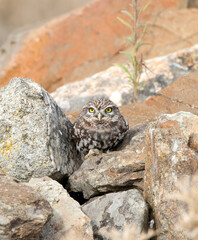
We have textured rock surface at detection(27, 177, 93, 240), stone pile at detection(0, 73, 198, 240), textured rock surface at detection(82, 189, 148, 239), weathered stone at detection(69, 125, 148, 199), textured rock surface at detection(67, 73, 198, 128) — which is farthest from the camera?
textured rock surface at detection(67, 73, 198, 128)

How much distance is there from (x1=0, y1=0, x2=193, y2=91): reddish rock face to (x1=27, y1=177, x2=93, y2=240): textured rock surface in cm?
644

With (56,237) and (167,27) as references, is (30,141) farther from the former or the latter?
(167,27)

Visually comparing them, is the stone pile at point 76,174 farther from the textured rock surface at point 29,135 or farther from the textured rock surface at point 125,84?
the textured rock surface at point 125,84

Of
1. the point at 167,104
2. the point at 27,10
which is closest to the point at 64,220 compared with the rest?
the point at 167,104

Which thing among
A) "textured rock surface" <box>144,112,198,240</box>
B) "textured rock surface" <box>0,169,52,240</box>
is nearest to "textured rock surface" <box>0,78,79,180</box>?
"textured rock surface" <box>0,169,52,240</box>

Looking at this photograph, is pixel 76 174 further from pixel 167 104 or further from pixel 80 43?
pixel 80 43

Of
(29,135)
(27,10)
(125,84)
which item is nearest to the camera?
(29,135)

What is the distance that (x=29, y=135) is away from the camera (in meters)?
4.30

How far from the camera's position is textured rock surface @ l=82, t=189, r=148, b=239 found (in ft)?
11.3

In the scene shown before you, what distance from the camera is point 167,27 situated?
10.7 metres

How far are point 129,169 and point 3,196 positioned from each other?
1528 millimetres

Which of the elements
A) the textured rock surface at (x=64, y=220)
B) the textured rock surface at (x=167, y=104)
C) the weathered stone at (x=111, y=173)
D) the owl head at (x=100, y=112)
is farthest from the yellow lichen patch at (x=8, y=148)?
the textured rock surface at (x=167, y=104)

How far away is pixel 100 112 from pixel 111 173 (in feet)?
3.66

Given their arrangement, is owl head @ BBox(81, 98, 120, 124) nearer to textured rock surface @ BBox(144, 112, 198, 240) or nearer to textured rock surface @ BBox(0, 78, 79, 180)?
→ textured rock surface @ BBox(0, 78, 79, 180)
